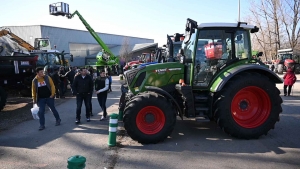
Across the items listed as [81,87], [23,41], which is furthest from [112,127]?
[23,41]

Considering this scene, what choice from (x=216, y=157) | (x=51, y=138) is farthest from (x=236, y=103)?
(x=51, y=138)

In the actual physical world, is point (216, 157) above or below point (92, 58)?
below

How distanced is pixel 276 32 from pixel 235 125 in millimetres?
28599

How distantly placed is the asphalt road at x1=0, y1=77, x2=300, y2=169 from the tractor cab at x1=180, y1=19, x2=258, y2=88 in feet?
4.63

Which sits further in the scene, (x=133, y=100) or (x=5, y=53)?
(x=5, y=53)

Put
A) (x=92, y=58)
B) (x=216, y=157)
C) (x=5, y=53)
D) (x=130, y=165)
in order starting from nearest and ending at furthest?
1. (x=130, y=165)
2. (x=216, y=157)
3. (x=5, y=53)
4. (x=92, y=58)

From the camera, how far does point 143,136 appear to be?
5.04 metres

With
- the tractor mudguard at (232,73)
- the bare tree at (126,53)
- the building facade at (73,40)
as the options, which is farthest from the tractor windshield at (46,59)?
the bare tree at (126,53)

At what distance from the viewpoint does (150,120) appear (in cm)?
515

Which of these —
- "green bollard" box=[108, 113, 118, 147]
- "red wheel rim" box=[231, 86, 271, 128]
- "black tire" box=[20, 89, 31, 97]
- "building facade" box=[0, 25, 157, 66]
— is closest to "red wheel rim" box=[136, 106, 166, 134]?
"green bollard" box=[108, 113, 118, 147]

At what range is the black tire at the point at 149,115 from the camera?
16.4 ft

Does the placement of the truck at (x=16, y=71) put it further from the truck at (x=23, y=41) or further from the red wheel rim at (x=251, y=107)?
the red wheel rim at (x=251, y=107)

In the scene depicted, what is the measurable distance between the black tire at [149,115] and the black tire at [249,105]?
115 cm

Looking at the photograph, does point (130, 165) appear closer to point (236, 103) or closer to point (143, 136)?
point (143, 136)
